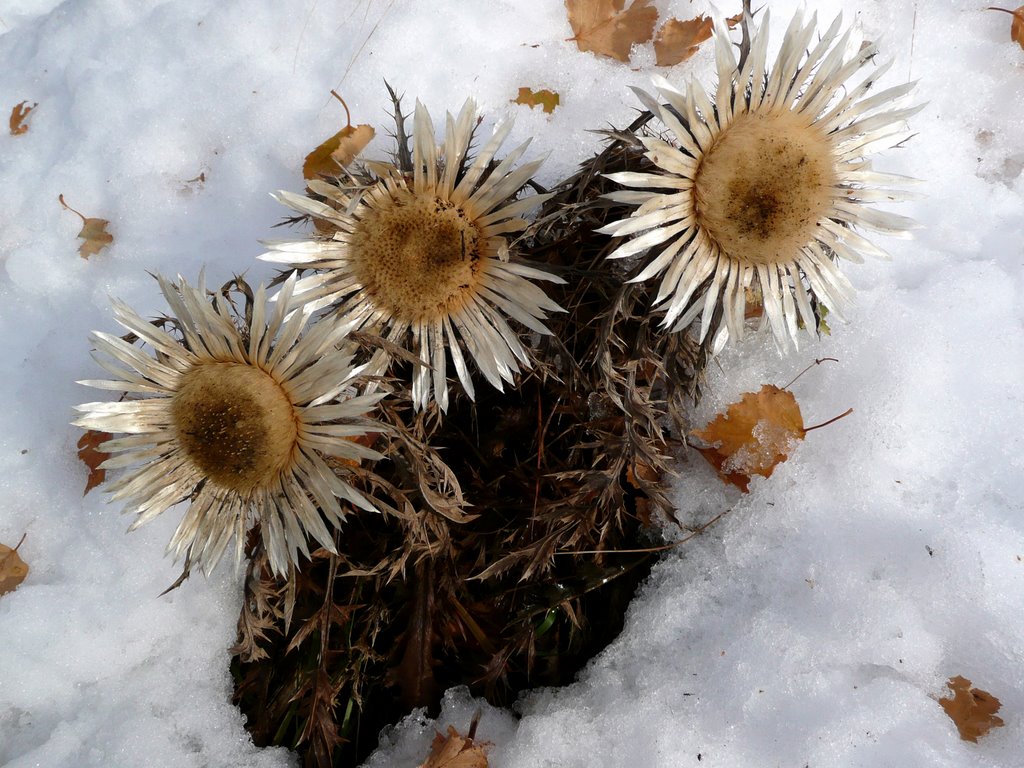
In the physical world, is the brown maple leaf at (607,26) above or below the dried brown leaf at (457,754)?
above

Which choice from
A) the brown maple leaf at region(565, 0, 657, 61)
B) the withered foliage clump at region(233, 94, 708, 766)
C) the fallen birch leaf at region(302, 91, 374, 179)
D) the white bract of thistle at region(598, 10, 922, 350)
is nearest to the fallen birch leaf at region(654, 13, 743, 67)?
the brown maple leaf at region(565, 0, 657, 61)

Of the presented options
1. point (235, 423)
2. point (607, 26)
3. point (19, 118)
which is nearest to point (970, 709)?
point (235, 423)

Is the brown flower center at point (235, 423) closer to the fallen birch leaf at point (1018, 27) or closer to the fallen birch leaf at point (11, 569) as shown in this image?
the fallen birch leaf at point (11, 569)

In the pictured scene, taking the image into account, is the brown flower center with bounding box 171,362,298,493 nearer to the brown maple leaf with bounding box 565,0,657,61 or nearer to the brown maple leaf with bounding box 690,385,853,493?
the brown maple leaf with bounding box 690,385,853,493

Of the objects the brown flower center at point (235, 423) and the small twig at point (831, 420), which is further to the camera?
the small twig at point (831, 420)

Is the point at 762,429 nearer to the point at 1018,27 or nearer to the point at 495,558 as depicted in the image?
the point at 495,558

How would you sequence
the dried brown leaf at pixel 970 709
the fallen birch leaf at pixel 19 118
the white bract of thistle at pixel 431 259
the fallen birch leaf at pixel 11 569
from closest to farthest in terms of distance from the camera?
1. the white bract of thistle at pixel 431 259
2. the dried brown leaf at pixel 970 709
3. the fallen birch leaf at pixel 11 569
4. the fallen birch leaf at pixel 19 118

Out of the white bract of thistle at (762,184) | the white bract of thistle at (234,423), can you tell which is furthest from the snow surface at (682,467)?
the white bract of thistle at (234,423)
